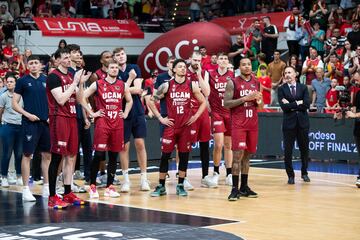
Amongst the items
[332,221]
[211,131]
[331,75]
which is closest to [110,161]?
[211,131]

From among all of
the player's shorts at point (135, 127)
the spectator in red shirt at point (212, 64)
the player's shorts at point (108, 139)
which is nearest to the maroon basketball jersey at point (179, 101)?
the player's shorts at point (108, 139)

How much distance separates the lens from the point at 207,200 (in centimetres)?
1247

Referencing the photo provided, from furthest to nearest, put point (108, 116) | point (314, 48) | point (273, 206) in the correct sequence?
point (314, 48) → point (108, 116) → point (273, 206)

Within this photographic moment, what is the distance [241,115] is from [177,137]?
3.44 ft

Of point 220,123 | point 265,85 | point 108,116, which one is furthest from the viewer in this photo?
point 265,85

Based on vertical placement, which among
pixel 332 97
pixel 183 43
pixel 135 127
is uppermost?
pixel 183 43

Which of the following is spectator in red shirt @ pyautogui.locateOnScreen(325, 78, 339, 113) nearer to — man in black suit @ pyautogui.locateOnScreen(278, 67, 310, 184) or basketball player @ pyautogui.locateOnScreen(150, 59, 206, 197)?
man in black suit @ pyautogui.locateOnScreen(278, 67, 310, 184)

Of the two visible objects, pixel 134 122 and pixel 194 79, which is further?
pixel 134 122

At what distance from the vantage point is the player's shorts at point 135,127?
13516 mm

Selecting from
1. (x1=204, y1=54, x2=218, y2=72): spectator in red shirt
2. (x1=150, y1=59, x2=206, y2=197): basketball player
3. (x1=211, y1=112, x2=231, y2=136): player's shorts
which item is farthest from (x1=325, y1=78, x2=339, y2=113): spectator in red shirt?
(x1=150, y1=59, x2=206, y2=197): basketball player

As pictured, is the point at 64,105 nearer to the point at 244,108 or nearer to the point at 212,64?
the point at 244,108

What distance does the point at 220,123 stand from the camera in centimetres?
1394

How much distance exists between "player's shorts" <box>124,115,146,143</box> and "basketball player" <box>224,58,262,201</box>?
1746mm

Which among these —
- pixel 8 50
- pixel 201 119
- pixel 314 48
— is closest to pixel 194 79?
pixel 201 119
